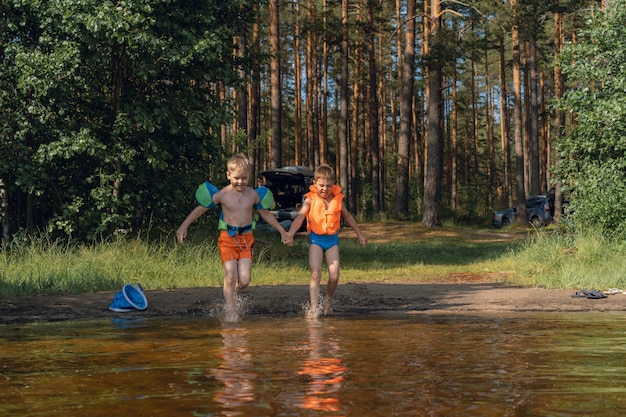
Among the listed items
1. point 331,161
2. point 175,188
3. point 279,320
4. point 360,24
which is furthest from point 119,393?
point 331,161

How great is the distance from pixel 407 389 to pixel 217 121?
13.5 metres

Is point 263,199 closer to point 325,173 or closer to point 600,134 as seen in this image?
point 325,173

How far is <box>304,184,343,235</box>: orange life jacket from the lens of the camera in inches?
403

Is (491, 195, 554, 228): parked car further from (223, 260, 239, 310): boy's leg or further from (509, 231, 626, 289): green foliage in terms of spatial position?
(223, 260, 239, 310): boy's leg

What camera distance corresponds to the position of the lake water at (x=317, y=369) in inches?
180

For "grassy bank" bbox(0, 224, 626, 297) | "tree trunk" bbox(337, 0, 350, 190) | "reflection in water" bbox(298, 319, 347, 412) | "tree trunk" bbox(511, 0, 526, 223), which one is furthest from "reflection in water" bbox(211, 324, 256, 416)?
"tree trunk" bbox(337, 0, 350, 190)

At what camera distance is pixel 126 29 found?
53.1 ft

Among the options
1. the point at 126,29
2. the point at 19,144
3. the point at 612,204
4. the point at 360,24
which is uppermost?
the point at 360,24

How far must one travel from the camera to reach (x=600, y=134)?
700 inches

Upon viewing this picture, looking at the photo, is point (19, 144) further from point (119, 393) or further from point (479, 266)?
point (119, 393)

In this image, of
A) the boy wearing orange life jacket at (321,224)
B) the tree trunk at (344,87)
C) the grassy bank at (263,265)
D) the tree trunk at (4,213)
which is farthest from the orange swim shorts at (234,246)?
the tree trunk at (344,87)

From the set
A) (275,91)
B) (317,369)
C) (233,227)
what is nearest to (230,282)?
(233,227)

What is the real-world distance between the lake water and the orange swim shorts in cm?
111

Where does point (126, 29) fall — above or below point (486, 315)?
above
